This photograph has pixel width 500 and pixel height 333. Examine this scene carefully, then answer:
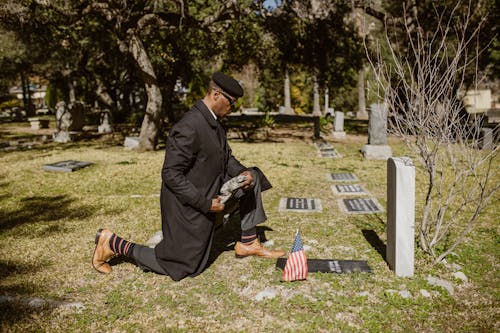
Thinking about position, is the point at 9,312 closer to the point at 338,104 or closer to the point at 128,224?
the point at 128,224

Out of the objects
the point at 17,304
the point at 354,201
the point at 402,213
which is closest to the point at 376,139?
the point at 354,201

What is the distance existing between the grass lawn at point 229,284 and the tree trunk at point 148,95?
737 centimetres

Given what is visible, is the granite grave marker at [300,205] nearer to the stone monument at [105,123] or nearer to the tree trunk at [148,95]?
the tree trunk at [148,95]

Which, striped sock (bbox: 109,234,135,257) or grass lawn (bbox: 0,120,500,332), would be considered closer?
grass lawn (bbox: 0,120,500,332)

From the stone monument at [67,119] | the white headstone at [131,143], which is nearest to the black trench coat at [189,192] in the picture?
the white headstone at [131,143]

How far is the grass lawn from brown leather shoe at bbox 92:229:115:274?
11 cm

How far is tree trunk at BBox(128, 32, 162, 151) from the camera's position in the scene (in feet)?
47.6

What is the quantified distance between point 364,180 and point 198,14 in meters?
11.6

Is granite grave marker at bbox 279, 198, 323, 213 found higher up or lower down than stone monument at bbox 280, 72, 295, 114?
lower down

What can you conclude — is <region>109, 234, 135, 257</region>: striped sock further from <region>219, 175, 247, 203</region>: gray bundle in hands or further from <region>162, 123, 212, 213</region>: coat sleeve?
<region>219, 175, 247, 203</region>: gray bundle in hands

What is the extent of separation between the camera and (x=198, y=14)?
58.3ft

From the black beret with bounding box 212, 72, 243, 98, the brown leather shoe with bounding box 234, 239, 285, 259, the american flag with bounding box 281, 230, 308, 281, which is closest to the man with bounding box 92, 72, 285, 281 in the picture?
the black beret with bounding box 212, 72, 243, 98

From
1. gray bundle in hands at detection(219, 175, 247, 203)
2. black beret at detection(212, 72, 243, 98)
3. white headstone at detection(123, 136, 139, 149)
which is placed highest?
black beret at detection(212, 72, 243, 98)

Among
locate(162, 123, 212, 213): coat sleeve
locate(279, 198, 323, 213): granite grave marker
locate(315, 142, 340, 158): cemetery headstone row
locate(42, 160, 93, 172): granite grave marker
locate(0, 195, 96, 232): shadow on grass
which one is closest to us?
locate(162, 123, 212, 213): coat sleeve
